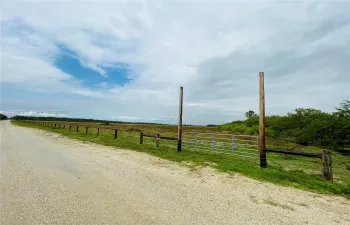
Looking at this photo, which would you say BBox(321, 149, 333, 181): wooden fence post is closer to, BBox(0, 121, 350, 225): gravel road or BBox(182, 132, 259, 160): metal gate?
BBox(0, 121, 350, 225): gravel road

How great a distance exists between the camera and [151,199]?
5.00 m

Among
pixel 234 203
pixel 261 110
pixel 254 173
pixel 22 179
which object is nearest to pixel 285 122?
pixel 261 110

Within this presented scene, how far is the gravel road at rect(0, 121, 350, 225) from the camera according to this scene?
4070 mm

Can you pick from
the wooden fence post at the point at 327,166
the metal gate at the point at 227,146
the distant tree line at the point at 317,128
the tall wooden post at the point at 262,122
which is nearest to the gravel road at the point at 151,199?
the wooden fence post at the point at 327,166

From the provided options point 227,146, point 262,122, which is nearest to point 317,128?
point 227,146

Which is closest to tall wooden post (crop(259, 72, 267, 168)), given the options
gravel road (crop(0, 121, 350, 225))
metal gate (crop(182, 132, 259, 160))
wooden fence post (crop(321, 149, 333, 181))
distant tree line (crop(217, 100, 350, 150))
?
metal gate (crop(182, 132, 259, 160))

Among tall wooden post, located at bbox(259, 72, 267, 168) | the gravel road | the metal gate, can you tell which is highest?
tall wooden post, located at bbox(259, 72, 267, 168)

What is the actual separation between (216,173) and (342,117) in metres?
16.4

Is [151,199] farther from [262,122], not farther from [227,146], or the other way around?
[227,146]

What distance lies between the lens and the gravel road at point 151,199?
4.07 meters

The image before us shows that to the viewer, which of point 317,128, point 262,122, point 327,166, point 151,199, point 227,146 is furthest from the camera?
point 317,128

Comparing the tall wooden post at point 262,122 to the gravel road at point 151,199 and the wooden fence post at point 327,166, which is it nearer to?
the wooden fence post at point 327,166

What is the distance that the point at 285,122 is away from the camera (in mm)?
27938

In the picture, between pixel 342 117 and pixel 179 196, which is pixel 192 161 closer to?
pixel 179 196
